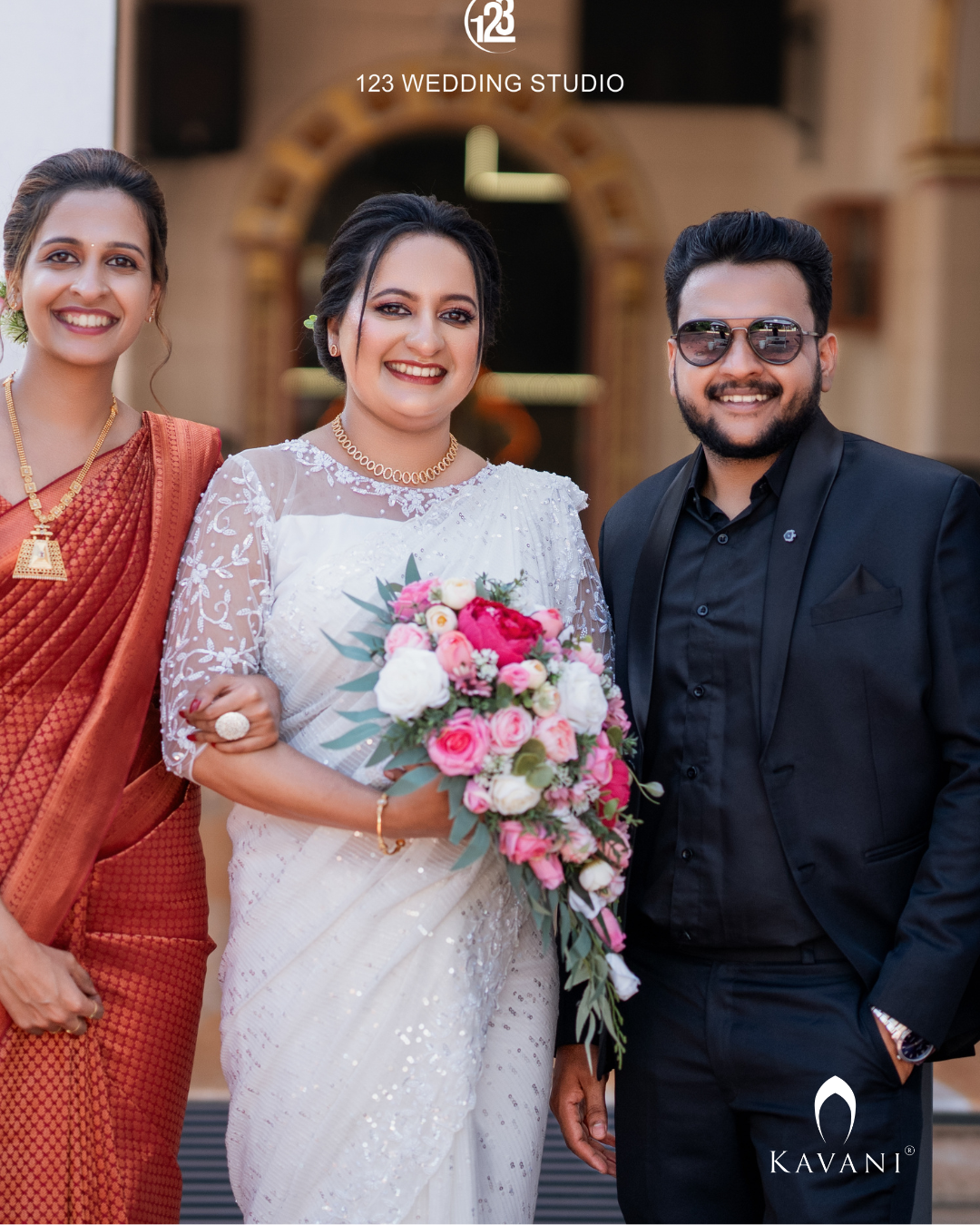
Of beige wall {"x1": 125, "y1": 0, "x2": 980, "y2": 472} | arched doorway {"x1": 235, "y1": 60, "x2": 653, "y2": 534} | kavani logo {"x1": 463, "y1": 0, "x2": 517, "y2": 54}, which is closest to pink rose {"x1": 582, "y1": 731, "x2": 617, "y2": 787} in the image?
kavani logo {"x1": 463, "y1": 0, "x2": 517, "y2": 54}

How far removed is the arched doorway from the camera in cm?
760

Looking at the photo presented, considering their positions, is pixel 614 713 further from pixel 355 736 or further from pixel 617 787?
pixel 355 736

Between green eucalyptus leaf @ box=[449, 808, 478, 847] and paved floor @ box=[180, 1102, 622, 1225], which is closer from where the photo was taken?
green eucalyptus leaf @ box=[449, 808, 478, 847]

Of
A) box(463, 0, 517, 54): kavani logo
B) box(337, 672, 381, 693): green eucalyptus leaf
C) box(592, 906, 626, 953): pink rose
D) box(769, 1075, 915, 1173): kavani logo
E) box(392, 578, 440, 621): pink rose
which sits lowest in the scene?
box(769, 1075, 915, 1173): kavani logo

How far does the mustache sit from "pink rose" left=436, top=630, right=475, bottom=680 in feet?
2.33

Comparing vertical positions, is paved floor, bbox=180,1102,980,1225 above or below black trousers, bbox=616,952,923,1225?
below

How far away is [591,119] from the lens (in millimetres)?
7695

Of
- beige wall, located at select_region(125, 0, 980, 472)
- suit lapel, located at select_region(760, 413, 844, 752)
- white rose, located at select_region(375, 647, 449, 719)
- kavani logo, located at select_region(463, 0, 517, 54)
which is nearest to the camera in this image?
white rose, located at select_region(375, 647, 449, 719)

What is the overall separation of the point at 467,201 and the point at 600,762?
20.9ft

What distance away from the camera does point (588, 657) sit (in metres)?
2.15

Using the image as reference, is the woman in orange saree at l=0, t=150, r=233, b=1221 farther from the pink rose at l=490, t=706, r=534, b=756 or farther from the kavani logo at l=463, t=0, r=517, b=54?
the kavani logo at l=463, t=0, r=517, b=54

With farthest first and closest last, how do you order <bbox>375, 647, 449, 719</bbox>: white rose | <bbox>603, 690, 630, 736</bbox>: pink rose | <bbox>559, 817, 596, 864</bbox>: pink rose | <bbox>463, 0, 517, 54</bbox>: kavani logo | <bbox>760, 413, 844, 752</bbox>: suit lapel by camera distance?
<bbox>463, 0, 517, 54</bbox>: kavani logo → <bbox>760, 413, 844, 752</bbox>: suit lapel → <bbox>603, 690, 630, 736</bbox>: pink rose → <bbox>559, 817, 596, 864</bbox>: pink rose → <bbox>375, 647, 449, 719</bbox>: white rose

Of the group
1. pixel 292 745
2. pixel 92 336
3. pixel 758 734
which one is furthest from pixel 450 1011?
pixel 92 336

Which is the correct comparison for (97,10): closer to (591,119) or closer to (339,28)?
(339,28)
